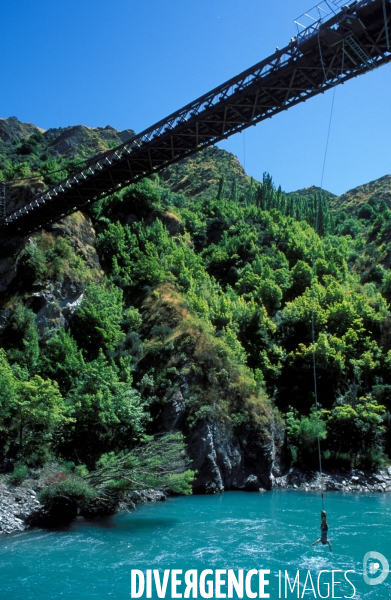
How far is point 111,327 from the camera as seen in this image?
29781 mm

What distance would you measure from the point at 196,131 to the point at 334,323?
24844 millimetres

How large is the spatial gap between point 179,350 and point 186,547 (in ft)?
46.4

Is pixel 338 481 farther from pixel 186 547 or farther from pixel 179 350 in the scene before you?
pixel 186 547

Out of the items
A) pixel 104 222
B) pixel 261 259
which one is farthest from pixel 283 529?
pixel 261 259

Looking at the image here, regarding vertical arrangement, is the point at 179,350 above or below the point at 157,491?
above

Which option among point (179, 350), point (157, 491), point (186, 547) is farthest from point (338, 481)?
point (186, 547)

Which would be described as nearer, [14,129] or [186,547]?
[186,547]

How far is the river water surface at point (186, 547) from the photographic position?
42.5 ft

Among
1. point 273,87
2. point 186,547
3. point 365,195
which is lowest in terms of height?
point 186,547

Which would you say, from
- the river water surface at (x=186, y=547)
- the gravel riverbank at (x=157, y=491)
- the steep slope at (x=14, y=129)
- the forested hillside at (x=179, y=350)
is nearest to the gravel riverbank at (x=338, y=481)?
the gravel riverbank at (x=157, y=491)

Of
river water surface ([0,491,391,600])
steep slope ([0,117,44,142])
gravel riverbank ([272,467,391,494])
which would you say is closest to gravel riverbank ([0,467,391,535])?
gravel riverbank ([272,467,391,494])

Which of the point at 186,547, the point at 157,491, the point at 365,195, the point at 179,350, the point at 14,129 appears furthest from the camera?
the point at 365,195

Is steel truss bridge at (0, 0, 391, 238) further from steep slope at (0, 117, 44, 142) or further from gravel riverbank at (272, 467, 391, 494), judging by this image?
steep slope at (0, 117, 44, 142)

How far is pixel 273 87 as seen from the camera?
17.2m
